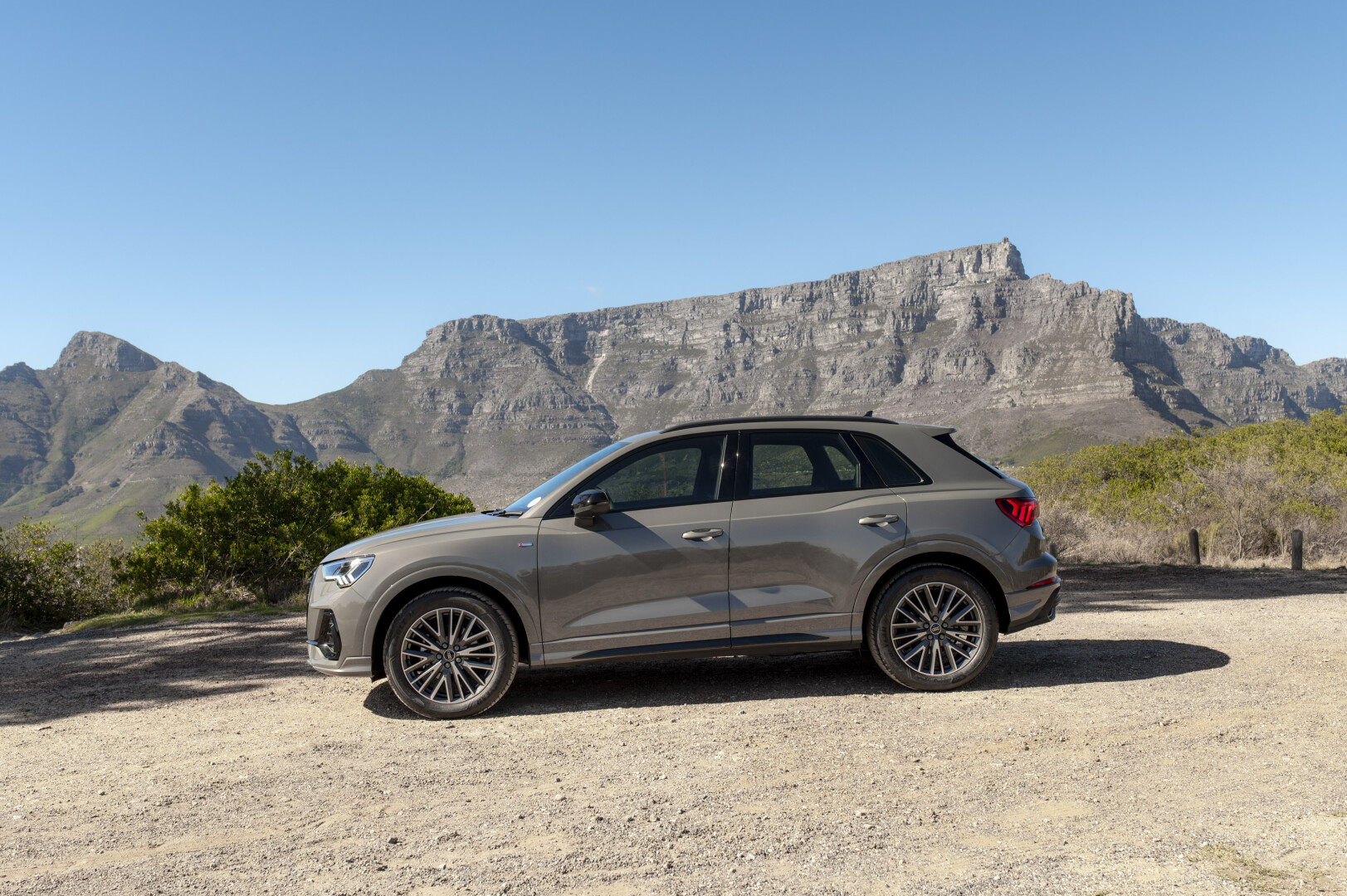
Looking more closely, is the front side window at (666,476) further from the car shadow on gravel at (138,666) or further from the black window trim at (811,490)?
the car shadow on gravel at (138,666)

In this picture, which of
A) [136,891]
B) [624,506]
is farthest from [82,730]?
[624,506]

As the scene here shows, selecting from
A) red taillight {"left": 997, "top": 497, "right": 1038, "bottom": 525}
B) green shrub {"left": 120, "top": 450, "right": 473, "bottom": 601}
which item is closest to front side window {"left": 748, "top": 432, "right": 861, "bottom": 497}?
red taillight {"left": 997, "top": 497, "right": 1038, "bottom": 525}

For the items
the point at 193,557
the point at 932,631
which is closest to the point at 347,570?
the point at 932,631

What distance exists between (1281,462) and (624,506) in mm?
17162

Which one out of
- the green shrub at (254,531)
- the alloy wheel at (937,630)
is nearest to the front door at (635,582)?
the alloy wheel at (937,630)

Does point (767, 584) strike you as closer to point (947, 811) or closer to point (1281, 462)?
point (947, 811)

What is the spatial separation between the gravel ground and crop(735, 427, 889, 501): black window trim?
1.28 metres

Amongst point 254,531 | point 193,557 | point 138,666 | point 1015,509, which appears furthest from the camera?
point 254,531

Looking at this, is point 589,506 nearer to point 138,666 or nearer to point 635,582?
point 635,582

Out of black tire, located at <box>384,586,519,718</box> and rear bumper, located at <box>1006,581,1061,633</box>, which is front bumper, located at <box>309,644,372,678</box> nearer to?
black tire, located at <box>384,586,519,718</box>

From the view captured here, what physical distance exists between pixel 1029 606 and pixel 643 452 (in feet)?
8.66

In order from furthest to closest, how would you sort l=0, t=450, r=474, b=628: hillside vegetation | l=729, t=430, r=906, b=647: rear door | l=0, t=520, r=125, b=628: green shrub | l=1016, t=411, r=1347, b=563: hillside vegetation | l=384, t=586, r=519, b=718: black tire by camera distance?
1. l=1016, t=411, r=1347, b=563: hillside vegetation
2. l=0, t=450, r=474, b=628: hillside vegetation
3. l=0, t=520, r=125, b=628: green shrub
4. l=729, t=430, r=906, b=647: rear door
5. l=384, t=586, r=519, b=718: black tire

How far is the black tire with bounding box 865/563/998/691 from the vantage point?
5.41 meters

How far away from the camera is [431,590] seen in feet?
17.1
